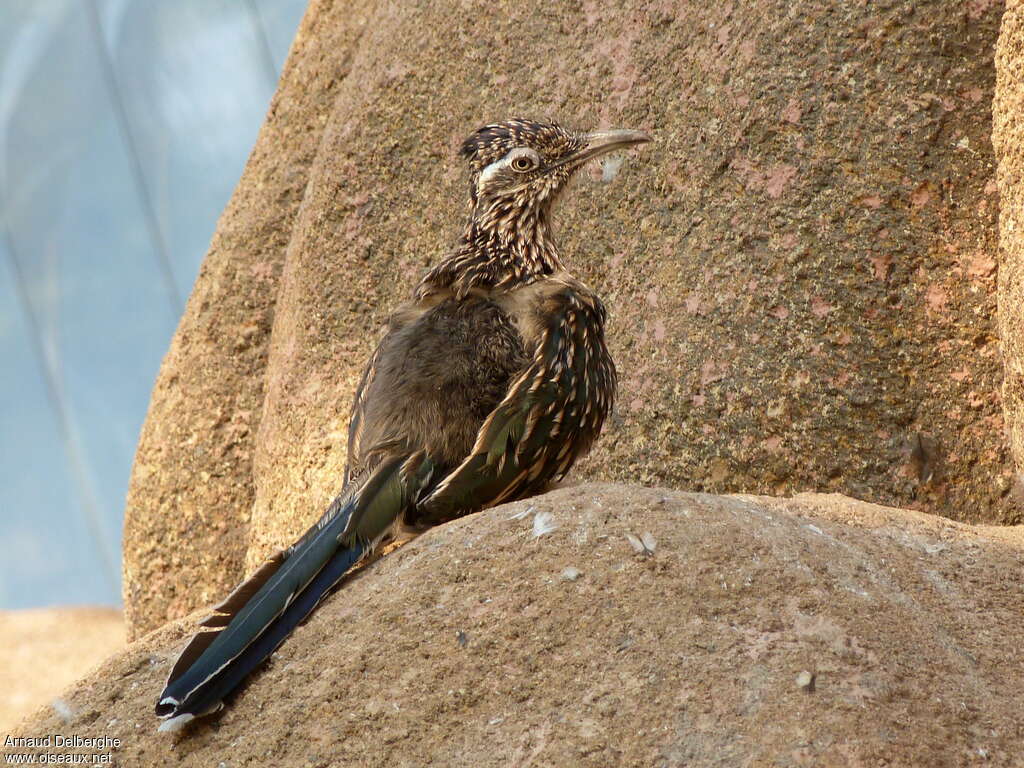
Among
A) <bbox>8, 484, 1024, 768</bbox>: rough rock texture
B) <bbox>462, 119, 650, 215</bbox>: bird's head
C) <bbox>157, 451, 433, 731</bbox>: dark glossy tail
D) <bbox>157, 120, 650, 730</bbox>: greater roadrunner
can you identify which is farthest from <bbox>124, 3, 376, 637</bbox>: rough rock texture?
<bbox>8, 484, 1024, 768</bbox>: rough rock texture

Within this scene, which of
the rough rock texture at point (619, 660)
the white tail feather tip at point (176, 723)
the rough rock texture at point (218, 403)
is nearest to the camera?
the rough rock texture at point (619, 660)

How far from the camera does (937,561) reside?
3496 mm

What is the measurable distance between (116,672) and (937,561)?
7.30 feet

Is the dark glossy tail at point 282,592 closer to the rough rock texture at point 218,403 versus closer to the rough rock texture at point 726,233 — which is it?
the rough rock texture at point 726,233

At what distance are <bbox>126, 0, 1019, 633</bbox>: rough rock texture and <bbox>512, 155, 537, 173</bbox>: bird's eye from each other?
0.82m

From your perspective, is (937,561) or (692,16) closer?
(937,561)

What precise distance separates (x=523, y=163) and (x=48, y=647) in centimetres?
980

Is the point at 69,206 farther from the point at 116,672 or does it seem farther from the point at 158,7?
the point at 116,672

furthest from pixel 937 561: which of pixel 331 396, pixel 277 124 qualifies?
pixel 277 124

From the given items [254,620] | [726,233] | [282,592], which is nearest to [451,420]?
[282,592]

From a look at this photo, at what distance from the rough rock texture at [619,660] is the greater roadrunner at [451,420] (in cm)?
11

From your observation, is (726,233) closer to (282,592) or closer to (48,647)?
(282,592)

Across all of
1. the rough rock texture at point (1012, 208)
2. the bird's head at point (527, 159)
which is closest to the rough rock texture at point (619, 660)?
the rough rock texture at point (1012, 208)

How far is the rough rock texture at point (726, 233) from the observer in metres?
4.80
